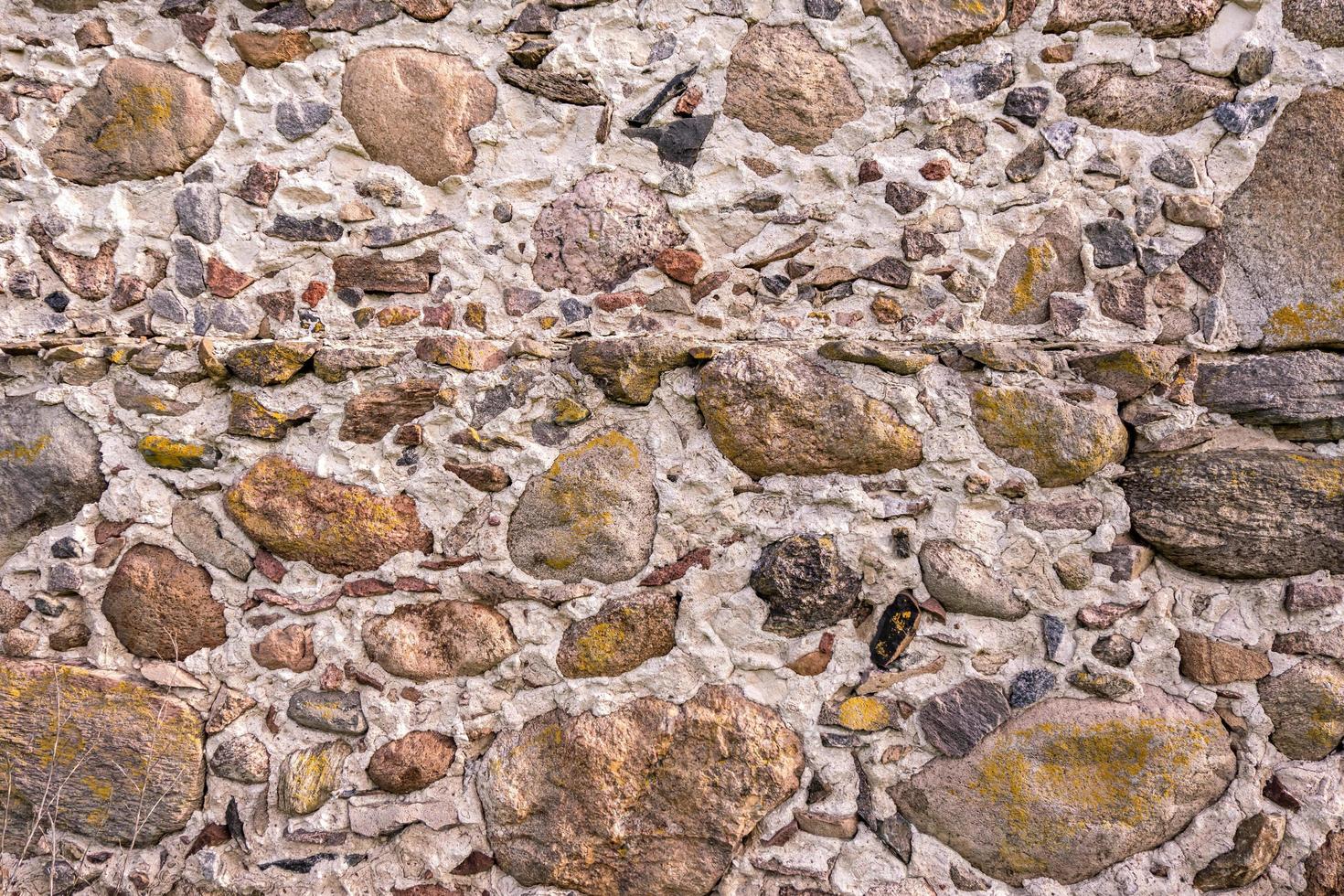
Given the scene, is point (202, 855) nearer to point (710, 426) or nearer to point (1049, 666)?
point (710, 426)

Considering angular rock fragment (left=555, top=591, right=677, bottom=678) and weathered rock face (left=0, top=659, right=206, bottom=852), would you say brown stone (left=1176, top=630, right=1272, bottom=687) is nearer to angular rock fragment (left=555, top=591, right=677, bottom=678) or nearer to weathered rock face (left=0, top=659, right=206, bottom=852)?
→ angular rock fragment (left=555, top=591, right=677, bottom=678)

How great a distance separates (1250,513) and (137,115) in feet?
9.08

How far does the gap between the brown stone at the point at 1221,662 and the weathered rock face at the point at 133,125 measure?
2.63m

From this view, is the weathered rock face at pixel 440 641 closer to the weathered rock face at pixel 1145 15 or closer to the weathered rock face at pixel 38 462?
the weathered rock face at pixel 38 462

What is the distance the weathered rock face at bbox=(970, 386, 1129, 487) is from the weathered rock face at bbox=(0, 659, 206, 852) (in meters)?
2.02

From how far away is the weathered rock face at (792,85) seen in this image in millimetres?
1767

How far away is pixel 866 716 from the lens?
1.73 meters

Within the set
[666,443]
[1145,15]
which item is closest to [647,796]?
[666,443]

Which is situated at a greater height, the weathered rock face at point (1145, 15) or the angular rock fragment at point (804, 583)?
the weathered rock face at point (1145, 15)

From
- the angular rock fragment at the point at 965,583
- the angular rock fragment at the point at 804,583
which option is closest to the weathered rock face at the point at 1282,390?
the angular rock fragment at the point at 965,583

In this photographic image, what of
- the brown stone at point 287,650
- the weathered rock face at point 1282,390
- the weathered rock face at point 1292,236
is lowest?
the brown stone at point 287,650

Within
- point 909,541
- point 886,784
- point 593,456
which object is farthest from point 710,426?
point 886,784

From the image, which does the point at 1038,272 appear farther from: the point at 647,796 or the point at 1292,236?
the point at 647,796

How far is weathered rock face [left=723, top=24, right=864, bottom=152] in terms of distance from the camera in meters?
1.77
